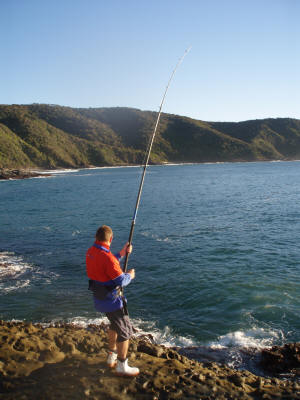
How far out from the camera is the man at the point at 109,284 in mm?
4738

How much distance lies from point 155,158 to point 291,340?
167 metres

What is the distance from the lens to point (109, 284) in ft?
15.7

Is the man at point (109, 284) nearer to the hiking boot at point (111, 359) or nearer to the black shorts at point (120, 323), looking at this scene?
the black shorts at point (120, 323)

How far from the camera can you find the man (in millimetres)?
4738

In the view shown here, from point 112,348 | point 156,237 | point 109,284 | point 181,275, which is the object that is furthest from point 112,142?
point 109,284

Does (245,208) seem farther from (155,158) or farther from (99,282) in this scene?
(155,158)

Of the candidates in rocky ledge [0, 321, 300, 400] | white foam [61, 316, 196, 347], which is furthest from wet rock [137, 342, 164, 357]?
white foam [61, 316, 196, 347]

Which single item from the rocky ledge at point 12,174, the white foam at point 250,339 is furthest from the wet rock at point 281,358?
the rocky ledge at point 12,174

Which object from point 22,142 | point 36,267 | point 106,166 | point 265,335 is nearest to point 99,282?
point 265,335

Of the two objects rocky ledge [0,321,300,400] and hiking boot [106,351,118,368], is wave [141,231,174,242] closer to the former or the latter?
rocky ledge [0,321,300,400]

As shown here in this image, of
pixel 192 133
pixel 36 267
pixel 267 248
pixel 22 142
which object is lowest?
pixel 36 267

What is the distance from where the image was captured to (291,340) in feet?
29.3

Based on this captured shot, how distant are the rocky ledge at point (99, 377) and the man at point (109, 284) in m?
0.45

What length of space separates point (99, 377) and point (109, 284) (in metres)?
1.60
